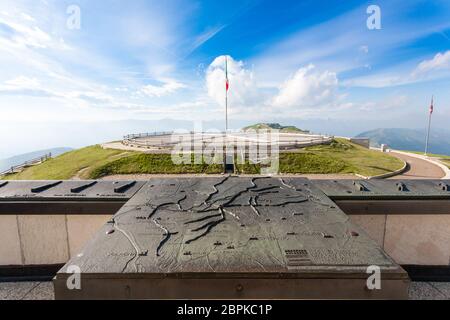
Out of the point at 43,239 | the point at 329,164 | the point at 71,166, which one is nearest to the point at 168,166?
the point at 71,166

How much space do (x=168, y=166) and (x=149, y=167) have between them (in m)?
1.96

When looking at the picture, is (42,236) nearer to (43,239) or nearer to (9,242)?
(43,239)

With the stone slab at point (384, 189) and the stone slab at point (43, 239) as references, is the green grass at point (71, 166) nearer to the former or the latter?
the stone slab at point (43, 239)

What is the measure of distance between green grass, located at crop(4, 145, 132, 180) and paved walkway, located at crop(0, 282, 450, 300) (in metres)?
18.4

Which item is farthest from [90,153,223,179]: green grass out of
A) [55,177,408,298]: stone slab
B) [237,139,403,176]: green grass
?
[55,177,408,298]: stone slab

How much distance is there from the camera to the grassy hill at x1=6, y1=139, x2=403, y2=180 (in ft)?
80.5

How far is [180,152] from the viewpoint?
96.4 feet

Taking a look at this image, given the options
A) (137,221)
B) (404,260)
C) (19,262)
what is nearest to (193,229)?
(137,221)

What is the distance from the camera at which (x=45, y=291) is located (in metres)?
6.38

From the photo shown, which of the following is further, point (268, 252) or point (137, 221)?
point (137, 221)
